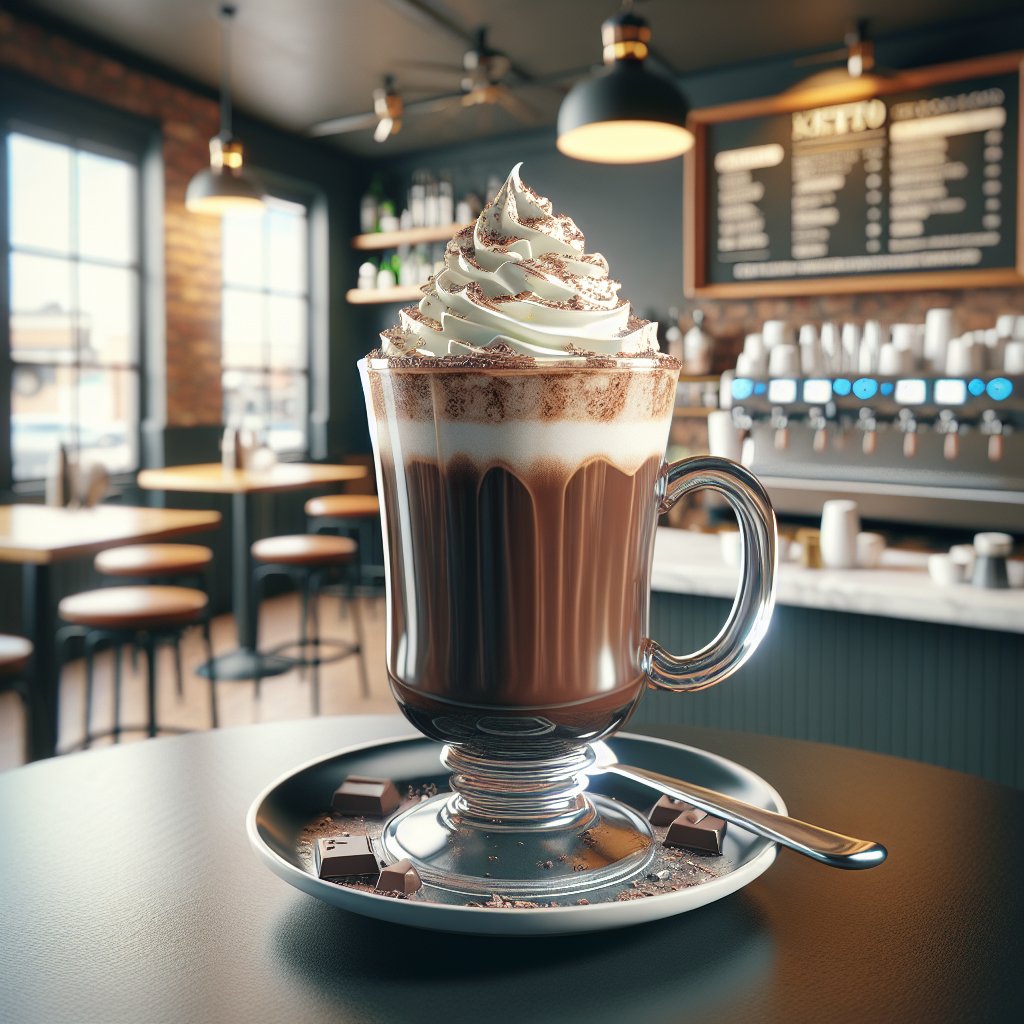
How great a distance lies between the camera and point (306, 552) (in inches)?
152

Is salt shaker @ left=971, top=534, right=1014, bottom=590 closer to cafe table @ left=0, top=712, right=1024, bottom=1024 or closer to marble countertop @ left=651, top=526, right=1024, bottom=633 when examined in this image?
marble countertop @ left=651, top=526, right=1024, bottom=633

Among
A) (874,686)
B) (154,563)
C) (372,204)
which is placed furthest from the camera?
(372,204)

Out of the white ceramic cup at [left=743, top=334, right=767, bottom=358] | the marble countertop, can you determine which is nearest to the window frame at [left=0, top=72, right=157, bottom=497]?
the white ceramic cup at [left=743, top=334, right=767, bottom=358]

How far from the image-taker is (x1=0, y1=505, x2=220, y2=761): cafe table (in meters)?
2.59

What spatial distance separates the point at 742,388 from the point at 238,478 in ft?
6.85

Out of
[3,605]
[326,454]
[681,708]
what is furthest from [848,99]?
[3,605]

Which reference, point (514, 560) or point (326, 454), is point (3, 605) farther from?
Answer: point (514, 560)

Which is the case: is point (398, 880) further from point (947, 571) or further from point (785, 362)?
point (785, 362)

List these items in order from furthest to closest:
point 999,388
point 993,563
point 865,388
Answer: point 865,388
point 999,388
point 993,563

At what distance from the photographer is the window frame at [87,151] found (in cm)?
423

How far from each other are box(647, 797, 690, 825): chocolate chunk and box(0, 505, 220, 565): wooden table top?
2.24 m

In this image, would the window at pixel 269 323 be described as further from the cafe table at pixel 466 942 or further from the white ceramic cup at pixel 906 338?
the cafe table at pixel 466 942

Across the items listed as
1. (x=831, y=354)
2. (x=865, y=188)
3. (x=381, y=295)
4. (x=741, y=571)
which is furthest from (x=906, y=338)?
(x=741, y=571)

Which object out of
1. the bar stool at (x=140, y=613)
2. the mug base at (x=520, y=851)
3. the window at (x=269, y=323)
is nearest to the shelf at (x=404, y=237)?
the window at (x=269, y=323)
